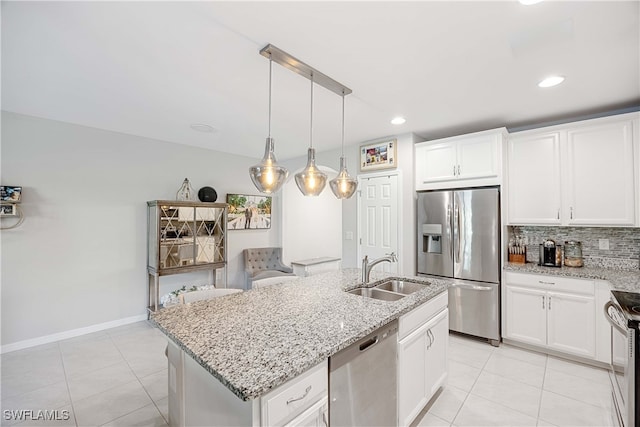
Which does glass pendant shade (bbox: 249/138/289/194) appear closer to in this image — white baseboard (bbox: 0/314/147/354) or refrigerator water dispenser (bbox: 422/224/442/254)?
refrigerator water dispenser (bbox: 422/224/442/254)

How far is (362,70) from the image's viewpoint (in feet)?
6.97

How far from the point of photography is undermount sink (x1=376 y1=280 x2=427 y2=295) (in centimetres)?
234

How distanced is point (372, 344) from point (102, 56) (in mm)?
2574

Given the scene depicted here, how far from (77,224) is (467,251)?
15.3 ft

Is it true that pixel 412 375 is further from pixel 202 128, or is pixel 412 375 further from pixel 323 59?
pixel 202 128

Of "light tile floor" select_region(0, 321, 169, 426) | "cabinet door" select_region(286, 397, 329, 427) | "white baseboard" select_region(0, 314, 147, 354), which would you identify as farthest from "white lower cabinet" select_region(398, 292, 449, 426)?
"white baseboard" select_region(0, 314, 147, 354)

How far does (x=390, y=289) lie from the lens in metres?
2.43

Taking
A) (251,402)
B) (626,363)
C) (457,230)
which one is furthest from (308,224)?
(251,402)

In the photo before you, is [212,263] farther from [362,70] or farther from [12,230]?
[362,70]

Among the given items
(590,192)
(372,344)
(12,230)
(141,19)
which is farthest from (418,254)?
(12,230)

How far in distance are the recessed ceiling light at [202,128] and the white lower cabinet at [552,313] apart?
3863mm

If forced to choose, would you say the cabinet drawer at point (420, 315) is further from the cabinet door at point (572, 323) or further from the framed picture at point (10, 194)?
the framed picture at point (10, 194)

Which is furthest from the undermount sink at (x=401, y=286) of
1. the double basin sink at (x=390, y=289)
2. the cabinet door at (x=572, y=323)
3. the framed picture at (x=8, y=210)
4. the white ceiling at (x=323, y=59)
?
the framed picture at (x=8, y=210)

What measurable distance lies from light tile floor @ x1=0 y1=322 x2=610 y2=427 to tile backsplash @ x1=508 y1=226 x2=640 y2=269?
109 centimetres
